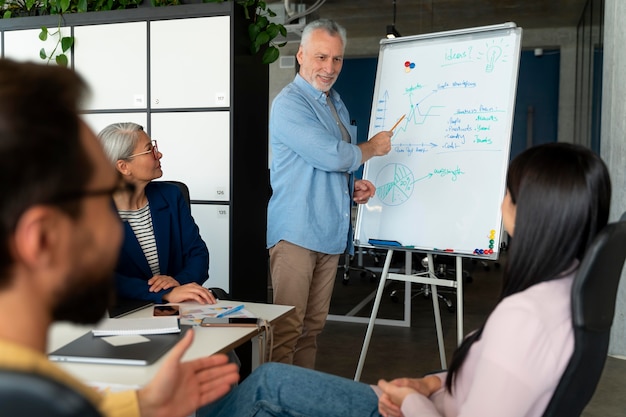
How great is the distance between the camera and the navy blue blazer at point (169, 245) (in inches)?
95.5

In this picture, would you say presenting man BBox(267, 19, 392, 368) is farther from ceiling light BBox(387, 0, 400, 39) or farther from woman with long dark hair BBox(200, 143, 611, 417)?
ceiling light BBox(387, 0, 400, 39)

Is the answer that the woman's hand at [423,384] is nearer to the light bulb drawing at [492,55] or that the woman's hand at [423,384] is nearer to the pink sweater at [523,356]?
the pink sweater at [523,356]

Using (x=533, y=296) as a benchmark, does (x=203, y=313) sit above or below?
below

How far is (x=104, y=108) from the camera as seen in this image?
13.6ft

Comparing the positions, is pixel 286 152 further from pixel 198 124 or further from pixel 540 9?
pixel 540 9

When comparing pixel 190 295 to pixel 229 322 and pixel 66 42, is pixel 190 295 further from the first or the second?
pixel 66 42

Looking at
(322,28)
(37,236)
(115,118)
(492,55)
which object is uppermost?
(322,28)

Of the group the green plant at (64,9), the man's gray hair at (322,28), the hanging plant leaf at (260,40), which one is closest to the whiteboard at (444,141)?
the man's gray hair at (322,28)

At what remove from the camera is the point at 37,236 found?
1.87 feet

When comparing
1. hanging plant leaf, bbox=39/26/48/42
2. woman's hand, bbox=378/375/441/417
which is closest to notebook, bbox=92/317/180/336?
woman's hand, bbox=378/375/441/417

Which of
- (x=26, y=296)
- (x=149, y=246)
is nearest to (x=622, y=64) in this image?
(x=149, y=246)

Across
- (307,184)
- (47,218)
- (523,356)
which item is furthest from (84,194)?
(307,184)

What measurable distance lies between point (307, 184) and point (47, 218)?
2282mm

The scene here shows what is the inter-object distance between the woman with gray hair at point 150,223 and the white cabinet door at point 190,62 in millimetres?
1382
